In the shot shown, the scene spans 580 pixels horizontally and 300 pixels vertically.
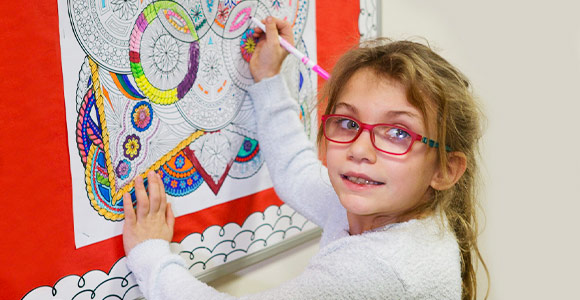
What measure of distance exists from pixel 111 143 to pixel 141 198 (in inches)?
3.4

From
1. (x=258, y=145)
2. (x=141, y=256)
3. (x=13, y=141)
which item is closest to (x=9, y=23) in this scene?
(x=13, y=141)

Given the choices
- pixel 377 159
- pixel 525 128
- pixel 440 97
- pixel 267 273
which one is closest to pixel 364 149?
pixel 377 159

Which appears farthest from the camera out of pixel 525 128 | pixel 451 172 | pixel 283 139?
pixel 525 128

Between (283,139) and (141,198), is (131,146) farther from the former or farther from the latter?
(283,139)

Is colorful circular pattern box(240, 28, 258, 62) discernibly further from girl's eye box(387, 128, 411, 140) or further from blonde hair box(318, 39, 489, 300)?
girl's eye box(387, 128, 411, 140)

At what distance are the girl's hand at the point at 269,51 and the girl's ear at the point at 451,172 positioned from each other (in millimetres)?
311

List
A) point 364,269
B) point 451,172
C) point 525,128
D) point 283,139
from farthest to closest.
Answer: point 525,128 → point 283,139 → point 451,172 → point 364,269

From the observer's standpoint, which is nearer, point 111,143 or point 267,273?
point 111,143

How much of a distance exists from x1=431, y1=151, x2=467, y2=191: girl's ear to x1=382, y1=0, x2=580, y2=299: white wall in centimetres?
63

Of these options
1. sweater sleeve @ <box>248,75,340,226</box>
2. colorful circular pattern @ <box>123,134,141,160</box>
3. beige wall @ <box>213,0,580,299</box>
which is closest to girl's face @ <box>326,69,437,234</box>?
sweater sleeve @ <box>248,75,340,226</box>

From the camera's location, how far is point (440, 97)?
655 mm

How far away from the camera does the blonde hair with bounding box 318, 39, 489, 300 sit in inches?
25.5

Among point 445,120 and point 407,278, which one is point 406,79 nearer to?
point 445,120

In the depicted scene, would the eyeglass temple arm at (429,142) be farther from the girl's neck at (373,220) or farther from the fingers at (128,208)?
the fingers at (128,208)
